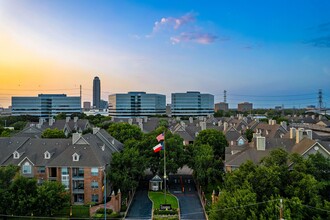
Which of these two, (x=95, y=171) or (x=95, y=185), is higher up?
(x=95, y=171)

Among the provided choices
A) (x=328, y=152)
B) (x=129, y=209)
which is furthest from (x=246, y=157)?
(x=129, y=209)

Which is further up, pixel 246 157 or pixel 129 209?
pixel 246 157

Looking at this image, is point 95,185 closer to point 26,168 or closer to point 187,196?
point 26,168

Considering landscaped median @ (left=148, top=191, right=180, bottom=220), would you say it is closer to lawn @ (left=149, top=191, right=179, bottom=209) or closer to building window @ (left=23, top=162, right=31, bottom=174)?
lawn @ (left=149, top=191, right=179, bottom=209)

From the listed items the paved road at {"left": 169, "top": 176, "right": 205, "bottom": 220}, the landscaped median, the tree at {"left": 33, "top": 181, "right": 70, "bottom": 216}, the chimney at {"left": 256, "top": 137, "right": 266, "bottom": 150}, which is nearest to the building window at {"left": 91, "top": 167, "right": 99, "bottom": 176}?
the tree at {"left": 33, "top": 181, "right": 70, "bottom": 216}

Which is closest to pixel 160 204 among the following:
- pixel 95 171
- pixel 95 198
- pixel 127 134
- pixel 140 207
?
pixel 140 207

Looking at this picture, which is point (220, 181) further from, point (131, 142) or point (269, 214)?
point (269, 214)

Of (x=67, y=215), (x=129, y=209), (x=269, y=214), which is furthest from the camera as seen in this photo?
(x=129, y=209)

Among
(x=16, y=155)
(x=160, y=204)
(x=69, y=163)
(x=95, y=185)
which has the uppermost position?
(x=16, y=155)
